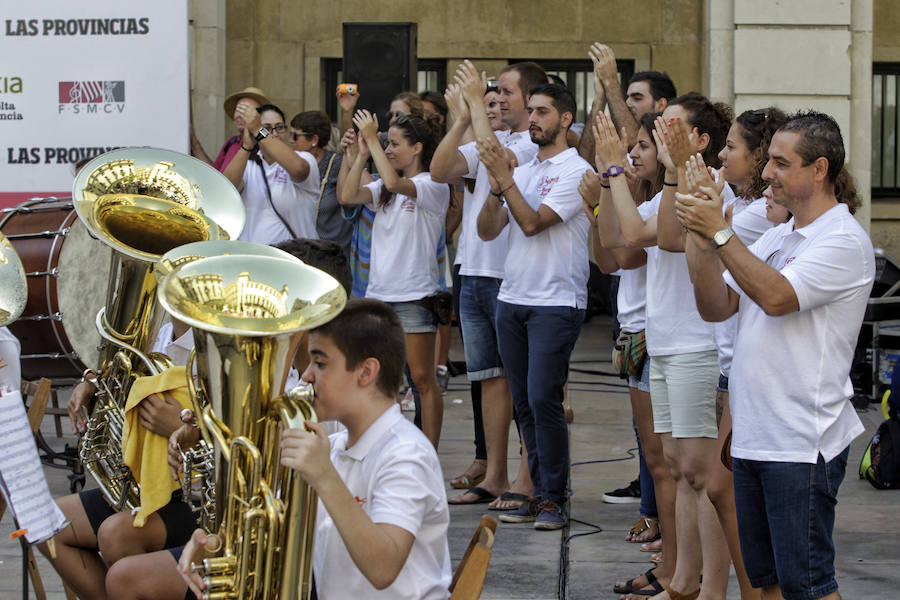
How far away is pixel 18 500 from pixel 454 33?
1047 cm

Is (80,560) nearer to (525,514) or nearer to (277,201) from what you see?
(525,514)

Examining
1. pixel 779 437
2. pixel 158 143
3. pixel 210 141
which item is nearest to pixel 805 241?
pixel 779 437

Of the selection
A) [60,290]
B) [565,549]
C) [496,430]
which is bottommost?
[565,549]

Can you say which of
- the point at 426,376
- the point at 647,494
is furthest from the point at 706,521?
the point at 426,376

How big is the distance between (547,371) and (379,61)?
335cm

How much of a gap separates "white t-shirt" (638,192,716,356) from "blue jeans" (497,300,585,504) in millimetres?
1064

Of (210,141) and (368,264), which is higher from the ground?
(210,141)

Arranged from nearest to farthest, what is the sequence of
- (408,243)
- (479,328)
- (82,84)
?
(479,328) < (408,243) < (82,84)

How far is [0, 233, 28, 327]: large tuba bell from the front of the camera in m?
3.40

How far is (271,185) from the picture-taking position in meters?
7.05

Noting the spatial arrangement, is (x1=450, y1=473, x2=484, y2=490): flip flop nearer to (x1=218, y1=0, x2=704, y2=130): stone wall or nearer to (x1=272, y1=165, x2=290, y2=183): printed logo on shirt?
(x1=272, y1=165, x2=290, y2=183): printed logo on shirt

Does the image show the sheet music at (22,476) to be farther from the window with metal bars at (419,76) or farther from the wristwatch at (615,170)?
the window with metal bars at (419,76)

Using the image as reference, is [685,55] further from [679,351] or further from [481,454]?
[679,351]

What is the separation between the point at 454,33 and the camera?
12875 mm
